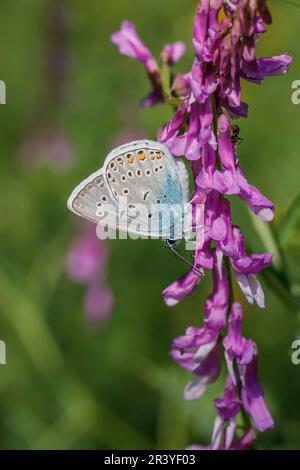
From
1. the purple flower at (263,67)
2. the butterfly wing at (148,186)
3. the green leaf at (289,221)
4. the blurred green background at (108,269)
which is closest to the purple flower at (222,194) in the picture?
the purple flower at (263,67)

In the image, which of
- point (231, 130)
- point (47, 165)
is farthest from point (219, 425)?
point (47, 165)

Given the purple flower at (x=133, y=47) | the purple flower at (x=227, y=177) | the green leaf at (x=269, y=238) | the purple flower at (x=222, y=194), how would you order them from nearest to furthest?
1. the purple flower at (x=222, y=194)
2. the purple flower at (x=227, y=177)
3. the green leaf at (x=269, y=238)
4. the purple flower at (x=133, y=47)

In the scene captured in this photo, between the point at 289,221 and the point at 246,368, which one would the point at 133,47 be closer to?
the point at 289,221

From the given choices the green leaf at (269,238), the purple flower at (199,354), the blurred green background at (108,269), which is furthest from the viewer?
the blurred green background at (108,269)

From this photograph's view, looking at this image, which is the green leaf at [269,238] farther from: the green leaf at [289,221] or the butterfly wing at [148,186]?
the butterfly wing at [148,186]

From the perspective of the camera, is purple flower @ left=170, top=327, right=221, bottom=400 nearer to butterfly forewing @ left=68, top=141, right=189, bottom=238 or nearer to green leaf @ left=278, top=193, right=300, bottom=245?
butterfly forewing @ left=68, top=141, right=189, bottom=238

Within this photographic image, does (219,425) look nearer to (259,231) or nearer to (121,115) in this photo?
(259,231)

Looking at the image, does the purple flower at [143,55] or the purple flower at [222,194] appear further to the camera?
the purple flower at [143,55]

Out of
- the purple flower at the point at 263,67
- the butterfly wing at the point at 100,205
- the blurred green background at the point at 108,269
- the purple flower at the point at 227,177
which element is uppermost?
the purple flower at the point at 263,67
